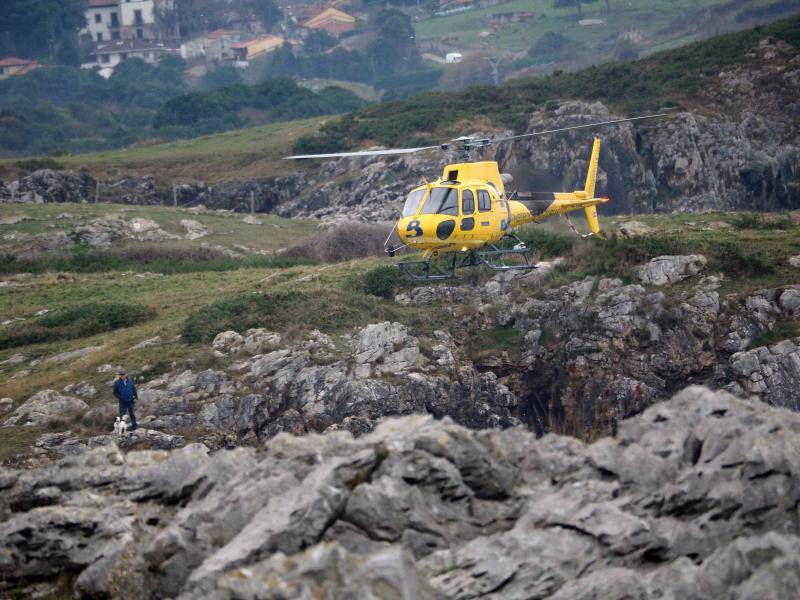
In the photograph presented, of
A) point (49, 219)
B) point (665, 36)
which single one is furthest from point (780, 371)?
point (665, 36)

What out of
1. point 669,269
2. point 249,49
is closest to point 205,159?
point 669,269

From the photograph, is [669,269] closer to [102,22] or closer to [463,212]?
[463,212]

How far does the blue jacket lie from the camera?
26484 mm

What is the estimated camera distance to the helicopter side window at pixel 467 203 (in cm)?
2853

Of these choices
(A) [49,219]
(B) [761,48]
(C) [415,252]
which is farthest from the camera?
(B) [761,48]

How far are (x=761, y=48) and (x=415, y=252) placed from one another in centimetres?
3504

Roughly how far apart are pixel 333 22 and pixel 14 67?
43229 millimetres

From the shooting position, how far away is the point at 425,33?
16125 cm

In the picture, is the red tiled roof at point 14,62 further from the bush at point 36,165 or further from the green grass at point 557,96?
the bush at point 36,165

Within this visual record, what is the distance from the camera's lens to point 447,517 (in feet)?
44.5

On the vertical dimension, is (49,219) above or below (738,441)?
below

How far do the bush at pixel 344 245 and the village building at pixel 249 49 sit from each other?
122697 mm

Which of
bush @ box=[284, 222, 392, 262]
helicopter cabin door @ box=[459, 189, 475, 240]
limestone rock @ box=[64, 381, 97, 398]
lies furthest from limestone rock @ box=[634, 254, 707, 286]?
limestone rock @ box=[64, 381, 97, 398]

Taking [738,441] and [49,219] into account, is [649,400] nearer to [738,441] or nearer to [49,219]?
[738,441]
